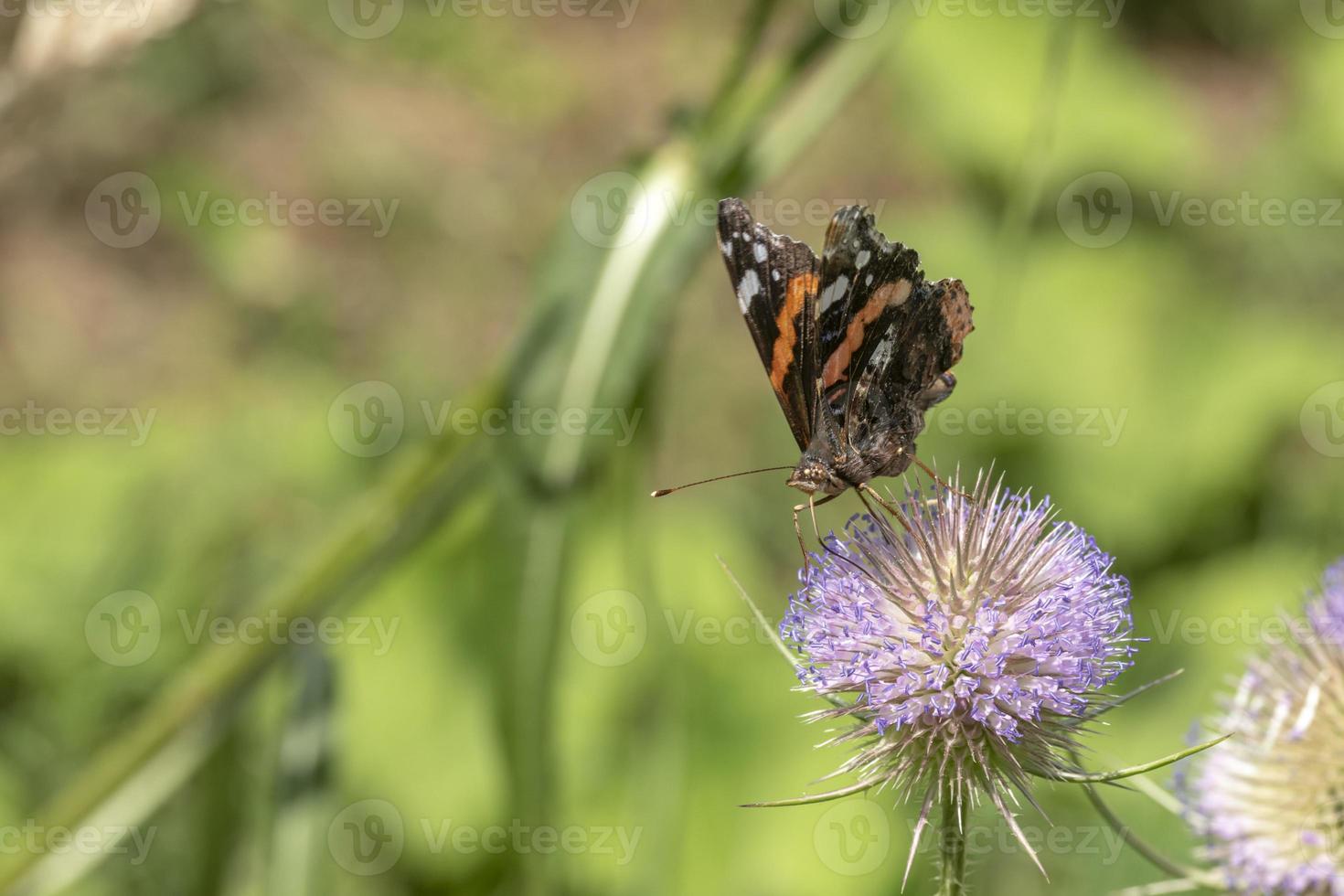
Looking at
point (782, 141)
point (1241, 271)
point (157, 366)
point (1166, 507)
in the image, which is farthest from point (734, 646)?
point (157, 366)

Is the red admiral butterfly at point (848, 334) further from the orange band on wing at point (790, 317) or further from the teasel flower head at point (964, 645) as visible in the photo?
the teasel flower head at point (964, 645)

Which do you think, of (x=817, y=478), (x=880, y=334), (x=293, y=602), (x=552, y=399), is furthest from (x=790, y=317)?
(x=293, y=602)

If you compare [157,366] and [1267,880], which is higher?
[157,366]

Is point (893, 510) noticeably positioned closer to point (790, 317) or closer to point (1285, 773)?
point (790, 317)

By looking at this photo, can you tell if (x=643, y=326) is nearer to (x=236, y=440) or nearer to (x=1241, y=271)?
(x=236, y=440)

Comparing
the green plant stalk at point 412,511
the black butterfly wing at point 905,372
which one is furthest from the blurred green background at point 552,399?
the black butterfly wing at point 905,372

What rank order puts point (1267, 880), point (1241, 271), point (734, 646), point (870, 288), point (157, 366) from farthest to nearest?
point (157, 366), point (1241, 271), point (734, 646), point (870, 288), point (1267, 880)
